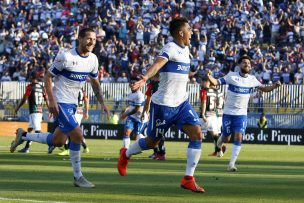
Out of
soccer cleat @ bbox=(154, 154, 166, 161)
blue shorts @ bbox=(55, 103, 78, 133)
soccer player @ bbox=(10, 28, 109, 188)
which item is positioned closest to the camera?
soccer player @ bbox=(10, 28, 109, 188)

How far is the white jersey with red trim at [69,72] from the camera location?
14.6 meters

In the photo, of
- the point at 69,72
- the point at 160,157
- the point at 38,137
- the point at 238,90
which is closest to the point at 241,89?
the point at 238,90

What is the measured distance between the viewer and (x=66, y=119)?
14.6 meters

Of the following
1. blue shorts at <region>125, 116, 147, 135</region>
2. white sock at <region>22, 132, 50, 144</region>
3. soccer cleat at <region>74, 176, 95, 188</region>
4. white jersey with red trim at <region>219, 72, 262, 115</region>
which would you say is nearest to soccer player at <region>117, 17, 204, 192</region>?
soccer cleat at <region>74, 176, 95, 188</region>

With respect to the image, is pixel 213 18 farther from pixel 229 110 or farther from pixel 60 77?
pixel 60 77

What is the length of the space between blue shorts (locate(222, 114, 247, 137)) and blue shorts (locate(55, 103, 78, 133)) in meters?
7.15

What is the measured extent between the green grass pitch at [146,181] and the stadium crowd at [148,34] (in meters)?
22.4

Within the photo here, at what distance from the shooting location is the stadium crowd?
45844 mm

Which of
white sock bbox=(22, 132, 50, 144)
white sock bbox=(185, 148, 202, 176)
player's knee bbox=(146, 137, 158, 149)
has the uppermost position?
player's knee bbox=(146, 137, 158, 149)

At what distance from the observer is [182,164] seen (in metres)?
22.2

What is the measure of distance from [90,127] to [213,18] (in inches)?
388

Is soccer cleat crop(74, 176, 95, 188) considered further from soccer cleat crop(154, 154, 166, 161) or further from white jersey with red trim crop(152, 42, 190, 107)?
soccer cleat crop(154, 154, 166, 161)

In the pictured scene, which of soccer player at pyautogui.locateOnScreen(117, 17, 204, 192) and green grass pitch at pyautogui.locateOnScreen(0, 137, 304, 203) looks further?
soccer player at pyautogui.locateOnScreen(117, 17, 204, 192)

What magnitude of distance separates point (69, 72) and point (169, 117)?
1.75m
